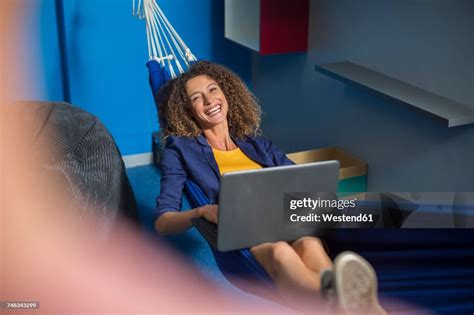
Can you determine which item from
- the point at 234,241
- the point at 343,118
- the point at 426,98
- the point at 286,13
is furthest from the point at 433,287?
the point at 286,13

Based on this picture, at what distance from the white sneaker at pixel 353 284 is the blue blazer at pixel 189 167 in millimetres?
728

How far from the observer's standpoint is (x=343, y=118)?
8.34 feet

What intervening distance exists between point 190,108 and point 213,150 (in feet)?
0.52

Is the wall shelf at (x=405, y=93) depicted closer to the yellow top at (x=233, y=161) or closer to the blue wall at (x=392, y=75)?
the blue wall at (x=392, y=75)

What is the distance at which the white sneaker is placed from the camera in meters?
1.01

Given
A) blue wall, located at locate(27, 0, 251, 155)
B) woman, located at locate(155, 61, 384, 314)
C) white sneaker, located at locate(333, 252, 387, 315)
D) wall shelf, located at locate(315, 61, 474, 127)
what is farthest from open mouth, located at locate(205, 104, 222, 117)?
blue wall, located at locate(27, 0, 251, 155)

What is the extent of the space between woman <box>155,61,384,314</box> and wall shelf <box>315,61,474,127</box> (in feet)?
1.44

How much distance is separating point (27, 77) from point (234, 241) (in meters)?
1.69

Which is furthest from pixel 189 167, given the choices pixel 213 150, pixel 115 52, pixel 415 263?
pixel 115 52

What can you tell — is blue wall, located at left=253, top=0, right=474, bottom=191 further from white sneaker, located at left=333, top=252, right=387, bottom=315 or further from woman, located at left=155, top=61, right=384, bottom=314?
white sneaker, located at left=333, top=252, right=387, bottom=315

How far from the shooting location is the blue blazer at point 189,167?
5.59ft

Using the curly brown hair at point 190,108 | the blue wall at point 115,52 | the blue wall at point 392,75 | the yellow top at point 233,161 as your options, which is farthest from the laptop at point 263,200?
the blue wall at point 115,52

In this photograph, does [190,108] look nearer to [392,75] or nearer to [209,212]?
[209,212]

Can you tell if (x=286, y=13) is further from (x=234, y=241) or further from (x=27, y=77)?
(x=234, y=241)
